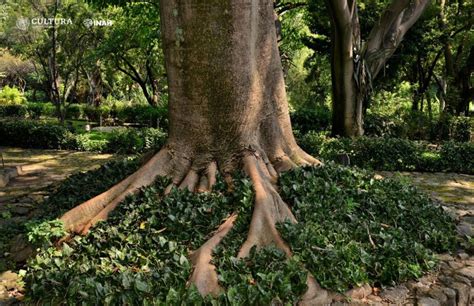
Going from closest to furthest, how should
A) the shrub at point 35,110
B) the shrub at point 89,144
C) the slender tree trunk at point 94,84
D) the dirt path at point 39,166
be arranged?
1. the dirt path at point 39,166
2. the shrub at point 89,144
3. the shrub at point 35,110
4. the slender tree trunk at point 94,84

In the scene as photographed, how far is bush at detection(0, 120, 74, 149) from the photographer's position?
50.3 ft

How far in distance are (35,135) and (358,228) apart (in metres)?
14.1

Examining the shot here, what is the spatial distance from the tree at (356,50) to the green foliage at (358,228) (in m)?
5.78

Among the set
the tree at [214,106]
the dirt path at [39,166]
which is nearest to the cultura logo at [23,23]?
the dirt path at [39,166]

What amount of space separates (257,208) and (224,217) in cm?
35

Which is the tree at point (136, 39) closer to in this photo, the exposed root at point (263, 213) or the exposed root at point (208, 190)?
the exposed root at point (208, 190)

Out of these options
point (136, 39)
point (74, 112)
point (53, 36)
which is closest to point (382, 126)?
point (136, 39)

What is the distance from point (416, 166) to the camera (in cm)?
1116

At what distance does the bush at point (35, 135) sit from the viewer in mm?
15328

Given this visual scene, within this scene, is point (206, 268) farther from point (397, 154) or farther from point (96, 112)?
point (96, 112)

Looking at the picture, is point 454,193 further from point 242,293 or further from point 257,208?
point 242,293

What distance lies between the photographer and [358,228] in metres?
4.46

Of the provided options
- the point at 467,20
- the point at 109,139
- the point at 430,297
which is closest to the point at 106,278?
the point at 430,297

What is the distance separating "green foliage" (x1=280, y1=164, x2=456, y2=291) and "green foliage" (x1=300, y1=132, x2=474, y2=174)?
5.09m
